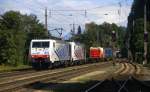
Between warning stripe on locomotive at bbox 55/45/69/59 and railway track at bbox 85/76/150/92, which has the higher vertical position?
warning stripe on locomotive at bbox 55/45/69/59

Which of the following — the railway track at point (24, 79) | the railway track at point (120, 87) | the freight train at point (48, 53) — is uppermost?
the freight train at point (48, 53)

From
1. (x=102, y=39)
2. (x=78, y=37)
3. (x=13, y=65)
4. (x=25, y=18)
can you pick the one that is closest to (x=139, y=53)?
(x=13, y=65)

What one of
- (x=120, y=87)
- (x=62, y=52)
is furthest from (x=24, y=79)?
(x=62, y=52)

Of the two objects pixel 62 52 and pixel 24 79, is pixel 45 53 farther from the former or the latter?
pixel 24 79

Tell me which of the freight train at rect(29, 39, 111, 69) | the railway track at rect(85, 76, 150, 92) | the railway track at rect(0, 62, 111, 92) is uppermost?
the freight train at rect(29, 39, 111, 69)

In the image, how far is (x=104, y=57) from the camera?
10294cm

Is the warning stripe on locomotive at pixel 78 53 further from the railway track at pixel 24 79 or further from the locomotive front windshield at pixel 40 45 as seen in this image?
the railway track at pixel 24 79

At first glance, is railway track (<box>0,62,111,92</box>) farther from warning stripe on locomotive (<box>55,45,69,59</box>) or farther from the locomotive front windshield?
warning stripe on locomotive (<box>55,45,69,59</box>)

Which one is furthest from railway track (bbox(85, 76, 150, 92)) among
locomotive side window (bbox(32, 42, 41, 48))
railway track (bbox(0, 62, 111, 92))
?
locomotive side window (bbox(32, 42, 41, 48))

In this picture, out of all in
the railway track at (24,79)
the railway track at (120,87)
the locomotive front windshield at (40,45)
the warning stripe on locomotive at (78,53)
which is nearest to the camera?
the railway track at (120,87)

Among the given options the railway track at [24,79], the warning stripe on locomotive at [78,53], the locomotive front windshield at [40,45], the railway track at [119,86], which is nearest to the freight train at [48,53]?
the locomotive front windshield at [40,45]

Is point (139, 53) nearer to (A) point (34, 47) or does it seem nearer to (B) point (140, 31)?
(B) point (140, 31)

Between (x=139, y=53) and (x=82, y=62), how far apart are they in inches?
484

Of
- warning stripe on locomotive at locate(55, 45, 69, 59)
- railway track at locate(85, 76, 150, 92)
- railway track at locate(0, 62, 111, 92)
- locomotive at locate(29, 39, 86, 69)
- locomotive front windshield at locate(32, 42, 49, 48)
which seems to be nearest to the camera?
railway track at locate(85, 76, 150, 92)
